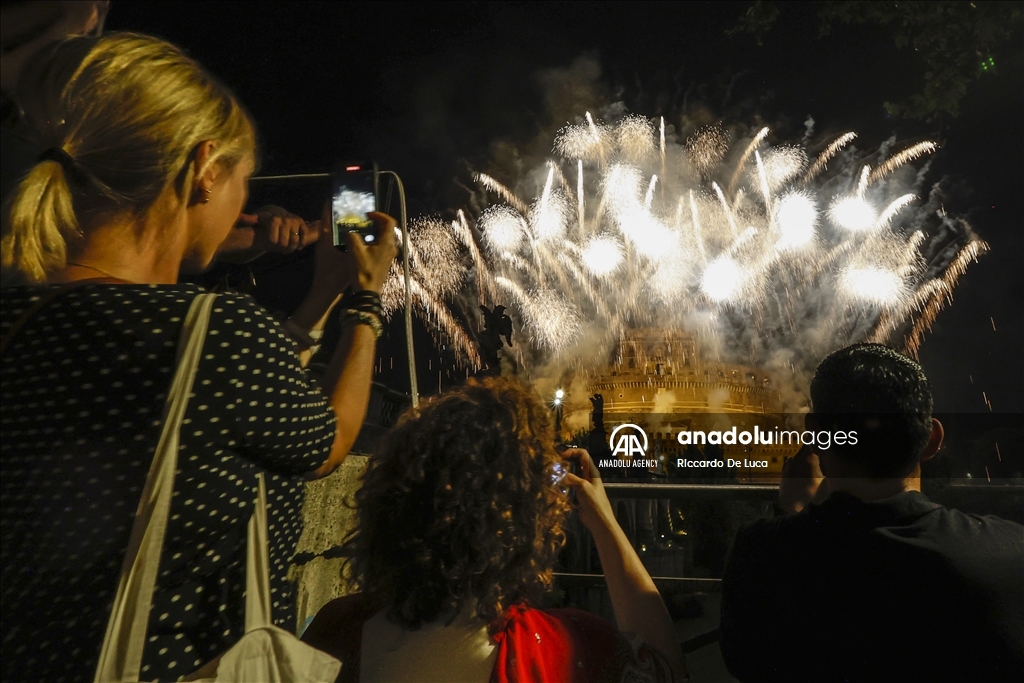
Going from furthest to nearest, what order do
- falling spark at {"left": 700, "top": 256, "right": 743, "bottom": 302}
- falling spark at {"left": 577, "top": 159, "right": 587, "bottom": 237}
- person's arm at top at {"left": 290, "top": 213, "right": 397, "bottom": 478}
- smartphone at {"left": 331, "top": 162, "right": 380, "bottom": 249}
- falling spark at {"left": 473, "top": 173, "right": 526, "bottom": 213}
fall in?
falling spark at {"left": 700, "top": 256, "right": 743, "bottom": 302}
falling spark at {"left": 577, "top": 159, "right": 587, "bottom": 237}
falling spark at {"left": 473, "top": 173, "right": 526, "bottom": 213}
smartphone at {"left": 331, "top": 162, "right": 380, "bottom": 249}
person's arm at top at {"left": 290, "top": 213, "right": 397, "bottom": 478}

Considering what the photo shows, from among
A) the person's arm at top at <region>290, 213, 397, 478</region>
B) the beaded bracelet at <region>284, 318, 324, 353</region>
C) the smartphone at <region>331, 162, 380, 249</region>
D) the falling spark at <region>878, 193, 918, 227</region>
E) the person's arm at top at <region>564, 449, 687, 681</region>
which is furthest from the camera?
the falling spark at <region>878, 193, 918, 227</region>

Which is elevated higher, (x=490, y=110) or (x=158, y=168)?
(x=490, y=110)

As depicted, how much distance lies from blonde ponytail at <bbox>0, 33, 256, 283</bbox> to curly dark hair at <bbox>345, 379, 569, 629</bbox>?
0.70 meters

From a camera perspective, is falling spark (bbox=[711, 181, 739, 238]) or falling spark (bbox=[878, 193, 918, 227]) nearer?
falling spark (bbox=[878, 193, 918, 227])

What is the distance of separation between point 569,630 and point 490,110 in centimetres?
147

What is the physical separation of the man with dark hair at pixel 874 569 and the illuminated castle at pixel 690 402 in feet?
0.97

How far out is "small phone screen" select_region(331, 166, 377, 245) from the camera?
164 cm

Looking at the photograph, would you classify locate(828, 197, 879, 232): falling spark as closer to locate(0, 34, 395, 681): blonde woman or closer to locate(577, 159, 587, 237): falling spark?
locate(577, 159, 587, 237): falling spark

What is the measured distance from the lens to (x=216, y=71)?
5.49ft

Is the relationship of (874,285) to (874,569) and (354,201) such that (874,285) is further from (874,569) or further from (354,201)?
(354,201)

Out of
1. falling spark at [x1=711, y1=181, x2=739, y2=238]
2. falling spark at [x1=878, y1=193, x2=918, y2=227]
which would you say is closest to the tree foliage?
falling spark at [x1=878, y1=193, x2=918, y2=227]

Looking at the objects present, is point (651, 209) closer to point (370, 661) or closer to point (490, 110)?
point (490, 110)

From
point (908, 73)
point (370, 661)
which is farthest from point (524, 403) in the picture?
point (908, 73)

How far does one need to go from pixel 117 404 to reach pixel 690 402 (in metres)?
1.32
